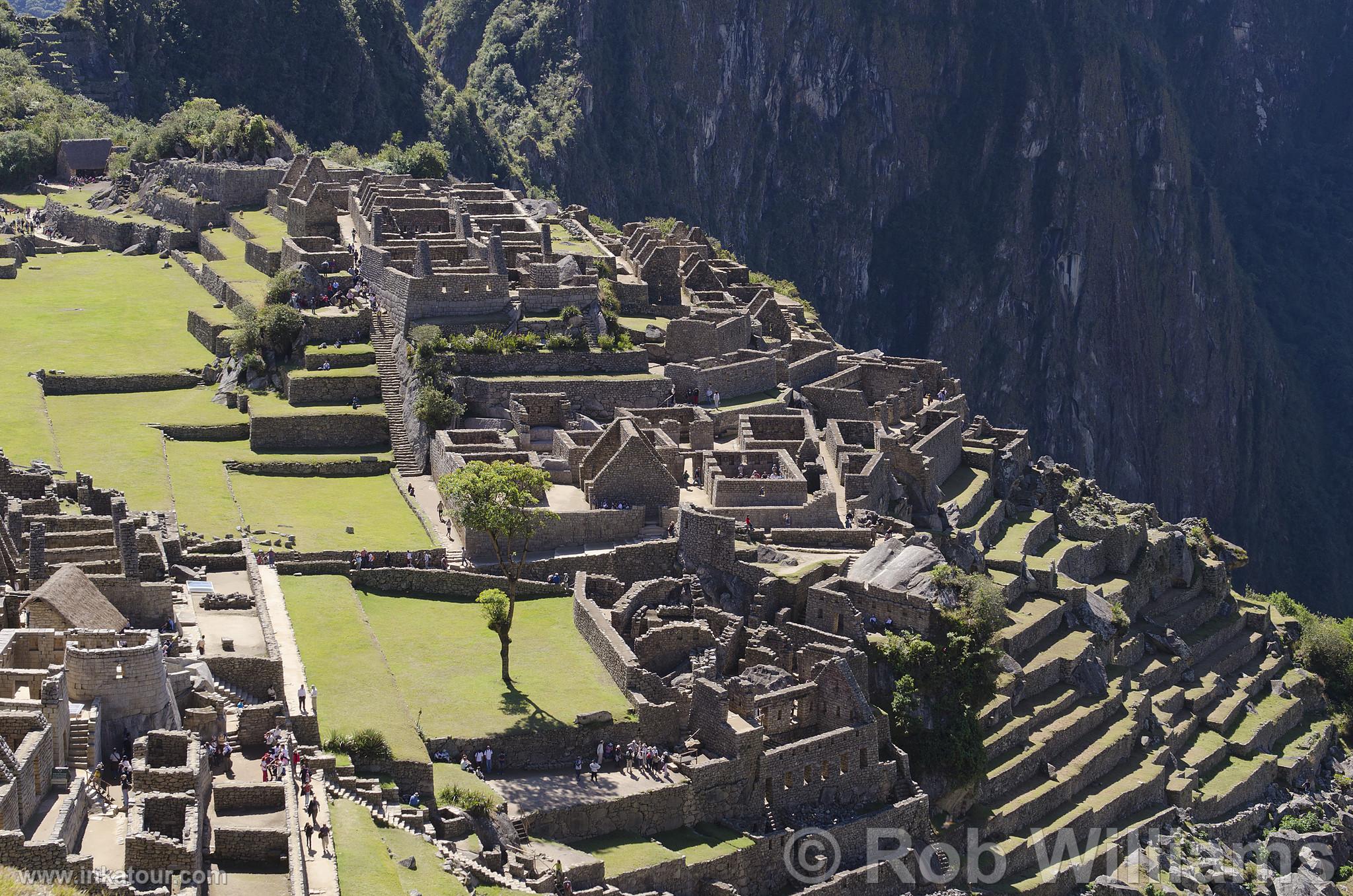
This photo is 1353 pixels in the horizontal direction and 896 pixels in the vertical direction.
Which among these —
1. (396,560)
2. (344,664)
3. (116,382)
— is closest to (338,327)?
(116,382)

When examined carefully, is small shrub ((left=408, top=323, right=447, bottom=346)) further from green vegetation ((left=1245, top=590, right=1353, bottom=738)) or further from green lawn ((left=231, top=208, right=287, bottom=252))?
green vegetation ((left=1245, top=590, right=1353, bottom=738))

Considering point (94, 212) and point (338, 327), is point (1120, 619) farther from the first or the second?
point (94, 212)

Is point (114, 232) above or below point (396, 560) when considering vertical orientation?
above

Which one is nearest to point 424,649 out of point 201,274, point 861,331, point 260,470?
point 260,470

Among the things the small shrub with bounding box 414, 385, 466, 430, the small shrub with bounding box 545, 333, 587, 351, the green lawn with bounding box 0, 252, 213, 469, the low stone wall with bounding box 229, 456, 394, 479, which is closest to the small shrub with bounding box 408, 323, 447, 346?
the small shrub with bounding box 414, 385, 466, 430

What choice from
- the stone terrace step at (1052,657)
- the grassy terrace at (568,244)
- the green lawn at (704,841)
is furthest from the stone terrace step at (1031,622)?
the grassy terrace at (568,244)
